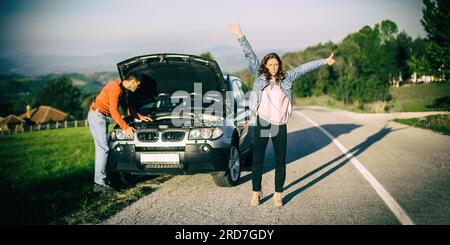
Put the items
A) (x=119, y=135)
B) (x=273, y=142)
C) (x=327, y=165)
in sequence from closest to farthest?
(x=273, y=142), (x=119, y=135), (x=327, y=165)

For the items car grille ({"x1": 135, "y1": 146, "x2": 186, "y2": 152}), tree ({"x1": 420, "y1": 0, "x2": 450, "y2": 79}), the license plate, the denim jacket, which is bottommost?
the license plate

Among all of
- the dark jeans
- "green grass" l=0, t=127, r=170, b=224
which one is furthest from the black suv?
the dark jeans

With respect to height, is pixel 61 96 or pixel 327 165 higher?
pixel 327 165

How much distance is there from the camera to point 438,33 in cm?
1641

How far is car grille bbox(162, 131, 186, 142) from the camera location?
530 centimetres

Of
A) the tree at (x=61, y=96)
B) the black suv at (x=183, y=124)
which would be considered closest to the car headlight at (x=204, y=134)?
the black suv at (x=183, y=124)

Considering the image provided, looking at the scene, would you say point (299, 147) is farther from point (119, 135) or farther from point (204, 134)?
point (119, 135)

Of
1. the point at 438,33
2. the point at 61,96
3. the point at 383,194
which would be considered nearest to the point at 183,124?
the point at 383,194

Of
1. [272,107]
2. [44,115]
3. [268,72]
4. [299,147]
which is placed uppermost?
[268,72]

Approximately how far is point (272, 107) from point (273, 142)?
1.54ft

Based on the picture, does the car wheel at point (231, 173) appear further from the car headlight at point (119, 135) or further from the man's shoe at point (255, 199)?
the car headlight at point (119, 135)

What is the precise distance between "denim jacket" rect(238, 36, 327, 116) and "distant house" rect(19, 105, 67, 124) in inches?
3945

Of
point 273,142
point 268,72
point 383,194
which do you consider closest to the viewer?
point 268,72

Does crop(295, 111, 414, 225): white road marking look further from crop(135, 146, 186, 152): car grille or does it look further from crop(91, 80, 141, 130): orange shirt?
crop(91, 80, 141, 130): orange shirt
